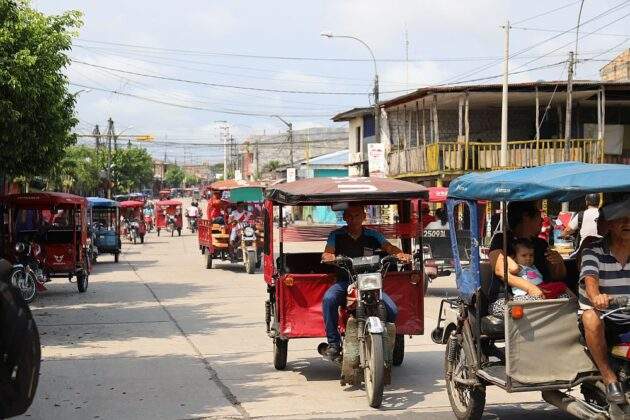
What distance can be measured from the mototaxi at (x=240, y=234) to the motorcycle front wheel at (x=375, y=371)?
53.3ft

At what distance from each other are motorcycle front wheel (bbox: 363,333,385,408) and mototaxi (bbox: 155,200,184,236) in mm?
45235

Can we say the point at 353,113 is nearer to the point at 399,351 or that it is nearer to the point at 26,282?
the point at 26,282

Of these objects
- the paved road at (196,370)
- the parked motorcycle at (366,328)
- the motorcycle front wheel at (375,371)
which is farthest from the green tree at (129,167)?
the motorcycle front wheel at (375,371)

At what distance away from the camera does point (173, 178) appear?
18100 cm

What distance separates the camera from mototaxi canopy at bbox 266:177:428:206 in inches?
358

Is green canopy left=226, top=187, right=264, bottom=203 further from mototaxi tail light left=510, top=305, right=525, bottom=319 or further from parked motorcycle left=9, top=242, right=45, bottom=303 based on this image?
mototaxi tail light left=510, top=305, right=525, bottom=319

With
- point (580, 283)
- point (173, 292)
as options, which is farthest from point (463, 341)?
point (173, 292)

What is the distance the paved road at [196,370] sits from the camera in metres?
8.11

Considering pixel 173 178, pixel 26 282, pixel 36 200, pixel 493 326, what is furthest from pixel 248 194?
pixel 173 178

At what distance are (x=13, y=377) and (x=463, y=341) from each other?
11.7ft

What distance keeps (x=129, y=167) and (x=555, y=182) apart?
96.1 metres

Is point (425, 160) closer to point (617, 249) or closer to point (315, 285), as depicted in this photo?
point (315, 285)

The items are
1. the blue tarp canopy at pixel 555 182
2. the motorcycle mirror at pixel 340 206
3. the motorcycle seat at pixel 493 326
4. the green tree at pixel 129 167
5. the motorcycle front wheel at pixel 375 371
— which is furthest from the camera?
the green tree at pixel 129 167

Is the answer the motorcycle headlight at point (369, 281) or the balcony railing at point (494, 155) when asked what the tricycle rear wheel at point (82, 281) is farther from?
the balcony railing at point (494, 155)
